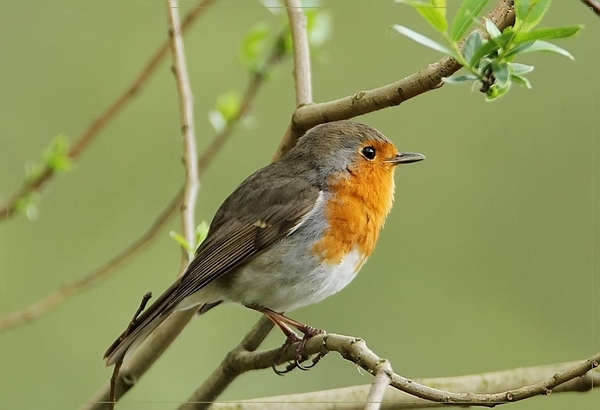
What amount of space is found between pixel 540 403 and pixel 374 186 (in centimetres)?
217

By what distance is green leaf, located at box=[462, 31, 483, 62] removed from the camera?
162 cm

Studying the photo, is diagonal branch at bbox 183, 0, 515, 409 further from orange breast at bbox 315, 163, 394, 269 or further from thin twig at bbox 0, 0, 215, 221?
thin twig at bbox 0, 0, 215, 221

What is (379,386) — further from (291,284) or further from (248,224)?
(248,224)

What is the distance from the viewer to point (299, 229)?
297cm

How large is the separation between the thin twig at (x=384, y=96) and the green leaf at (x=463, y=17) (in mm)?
260

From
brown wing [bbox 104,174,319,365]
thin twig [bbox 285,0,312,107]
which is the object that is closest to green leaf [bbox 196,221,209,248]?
brown wing [bbox 104,174,319,365]

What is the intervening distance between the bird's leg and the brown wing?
8.5 inches

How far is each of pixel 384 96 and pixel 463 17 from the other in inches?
21.6

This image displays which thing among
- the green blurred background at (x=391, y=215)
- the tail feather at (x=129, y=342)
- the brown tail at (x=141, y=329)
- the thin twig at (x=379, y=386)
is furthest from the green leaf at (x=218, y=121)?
the thin twig at (x=379, y=386)

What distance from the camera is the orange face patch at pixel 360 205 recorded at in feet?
9.57

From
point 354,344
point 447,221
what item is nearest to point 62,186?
point 447,221

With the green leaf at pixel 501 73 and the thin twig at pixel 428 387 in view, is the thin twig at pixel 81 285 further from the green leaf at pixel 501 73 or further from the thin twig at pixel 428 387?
the green leaf at pixel 501 73

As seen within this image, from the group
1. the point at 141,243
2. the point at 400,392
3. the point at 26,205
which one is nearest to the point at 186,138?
the point at 141,243

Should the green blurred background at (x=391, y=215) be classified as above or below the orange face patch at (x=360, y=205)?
above
